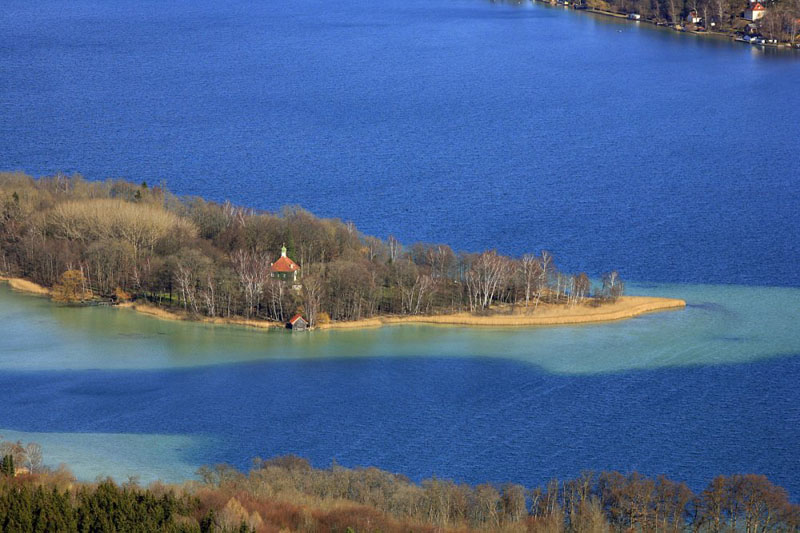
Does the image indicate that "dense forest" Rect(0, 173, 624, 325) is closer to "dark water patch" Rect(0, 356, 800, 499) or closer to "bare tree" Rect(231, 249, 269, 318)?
"bare tree" Rect(231, 249, 269, 318)

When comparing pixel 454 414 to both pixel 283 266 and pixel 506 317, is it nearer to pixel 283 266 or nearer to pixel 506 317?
pixel 506 317

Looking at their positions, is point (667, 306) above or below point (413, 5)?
below

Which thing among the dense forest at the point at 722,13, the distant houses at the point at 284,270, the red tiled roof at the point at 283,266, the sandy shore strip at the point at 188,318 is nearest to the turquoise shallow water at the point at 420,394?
the sandy shore strip at the point at 188,318

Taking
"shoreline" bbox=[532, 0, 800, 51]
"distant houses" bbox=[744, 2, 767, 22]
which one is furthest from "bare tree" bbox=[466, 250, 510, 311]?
"distant houses" bbox=[744, 2, 767, 22]

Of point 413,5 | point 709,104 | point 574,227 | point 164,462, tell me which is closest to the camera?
point 164,462

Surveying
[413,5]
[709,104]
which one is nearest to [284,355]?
[709,104]

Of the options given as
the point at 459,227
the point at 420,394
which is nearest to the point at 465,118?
the point at 459,227

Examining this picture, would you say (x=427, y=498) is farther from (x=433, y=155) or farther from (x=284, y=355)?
(x=433, y=155)

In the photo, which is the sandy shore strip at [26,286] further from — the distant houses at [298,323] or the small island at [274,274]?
the distant houses at [298,323]
